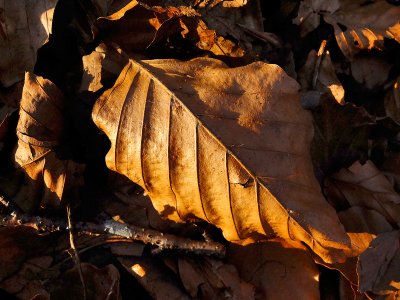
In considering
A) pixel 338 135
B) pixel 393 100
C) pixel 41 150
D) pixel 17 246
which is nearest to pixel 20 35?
pixel 41 150

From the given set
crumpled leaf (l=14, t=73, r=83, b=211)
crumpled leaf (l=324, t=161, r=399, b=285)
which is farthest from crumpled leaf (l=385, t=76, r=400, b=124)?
crumpled leaf (l=14, t=73, r=83, b=211)

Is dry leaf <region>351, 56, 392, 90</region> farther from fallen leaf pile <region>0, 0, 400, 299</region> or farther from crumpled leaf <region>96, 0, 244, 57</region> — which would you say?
crumpled leaf <region>96, 0, 244, 57</region>

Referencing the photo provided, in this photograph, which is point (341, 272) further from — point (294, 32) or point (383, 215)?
point (294, 32)

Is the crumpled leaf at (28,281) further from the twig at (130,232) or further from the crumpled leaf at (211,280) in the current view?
the crumpled leaf at (211,280)

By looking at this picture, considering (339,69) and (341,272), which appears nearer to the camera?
(341,272)

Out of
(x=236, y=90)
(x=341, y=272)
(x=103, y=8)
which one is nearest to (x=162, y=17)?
(x=103, y=8)

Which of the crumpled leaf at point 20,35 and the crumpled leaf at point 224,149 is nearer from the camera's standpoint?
the crumpled leaf at point 224,149

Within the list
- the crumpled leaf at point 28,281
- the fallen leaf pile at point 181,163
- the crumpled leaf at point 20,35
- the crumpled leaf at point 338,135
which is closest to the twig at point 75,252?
the fallen leaf pile at point 181,163

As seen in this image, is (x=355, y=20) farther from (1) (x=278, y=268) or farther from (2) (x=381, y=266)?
(1) (x=278, y=268)
